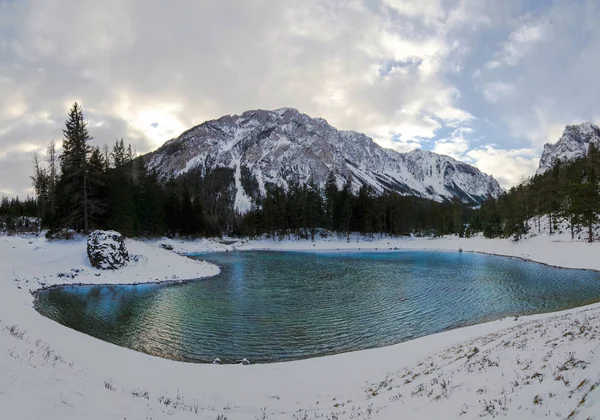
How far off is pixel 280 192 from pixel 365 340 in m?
95.5

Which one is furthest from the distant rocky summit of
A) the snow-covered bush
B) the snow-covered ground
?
the snow-covered ground

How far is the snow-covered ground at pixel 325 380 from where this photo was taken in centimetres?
691

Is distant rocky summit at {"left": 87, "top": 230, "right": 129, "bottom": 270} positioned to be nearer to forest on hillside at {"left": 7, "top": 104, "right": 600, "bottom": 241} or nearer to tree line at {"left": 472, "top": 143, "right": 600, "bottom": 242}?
forest on hillside at {"left": 7, "top": 104, "right": 600, "bottom": 241}

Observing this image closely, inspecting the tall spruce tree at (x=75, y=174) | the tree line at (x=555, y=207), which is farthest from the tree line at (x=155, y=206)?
the tree line at (x=555, y=207)

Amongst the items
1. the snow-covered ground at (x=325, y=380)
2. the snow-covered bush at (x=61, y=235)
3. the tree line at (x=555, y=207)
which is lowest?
the snow-covered ground at (x=325, y=380)

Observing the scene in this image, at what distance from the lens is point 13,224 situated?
70750 mm

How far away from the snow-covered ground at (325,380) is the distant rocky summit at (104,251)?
53.9 feet

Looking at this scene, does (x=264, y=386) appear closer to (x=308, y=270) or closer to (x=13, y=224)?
(x=308, y=270)

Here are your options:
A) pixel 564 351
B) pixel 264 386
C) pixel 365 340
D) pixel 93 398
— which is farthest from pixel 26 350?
pixel 564 351

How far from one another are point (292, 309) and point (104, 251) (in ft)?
77.0

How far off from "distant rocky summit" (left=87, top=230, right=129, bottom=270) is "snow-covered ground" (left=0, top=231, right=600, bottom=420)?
53.9 feet

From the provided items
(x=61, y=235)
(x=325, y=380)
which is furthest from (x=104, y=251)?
(x=325, y=380)

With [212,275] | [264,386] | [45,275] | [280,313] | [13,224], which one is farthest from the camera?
[13,224]

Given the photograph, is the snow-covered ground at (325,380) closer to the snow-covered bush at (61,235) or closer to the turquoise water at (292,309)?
→ the turquoise water at (292,309)
